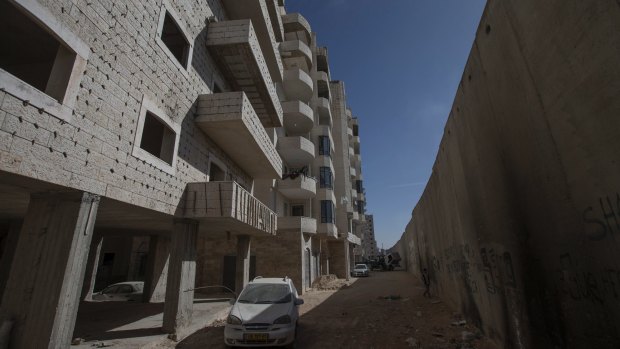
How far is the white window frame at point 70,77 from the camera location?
4.64 metres

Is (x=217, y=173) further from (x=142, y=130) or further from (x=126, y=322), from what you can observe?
(x=126, y=322)

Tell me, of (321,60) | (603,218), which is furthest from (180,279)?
(321,60)

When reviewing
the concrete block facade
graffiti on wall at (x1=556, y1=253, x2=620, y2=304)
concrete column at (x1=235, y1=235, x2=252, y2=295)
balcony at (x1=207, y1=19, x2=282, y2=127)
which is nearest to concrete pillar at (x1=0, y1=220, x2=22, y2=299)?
the concrete block facade

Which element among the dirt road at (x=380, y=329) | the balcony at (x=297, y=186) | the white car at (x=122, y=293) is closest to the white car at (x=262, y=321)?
the dirt road at (x=380, y=329)

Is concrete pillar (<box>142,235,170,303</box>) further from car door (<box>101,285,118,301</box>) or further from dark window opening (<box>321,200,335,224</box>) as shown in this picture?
dark window opening (<box>321,200,335,224</box>)

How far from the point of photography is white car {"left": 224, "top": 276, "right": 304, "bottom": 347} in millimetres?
7379

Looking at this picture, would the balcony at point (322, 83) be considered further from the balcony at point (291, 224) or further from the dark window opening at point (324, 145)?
the balcony at point (291, 224)

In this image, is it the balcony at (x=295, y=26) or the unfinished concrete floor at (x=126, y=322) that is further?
the balcony at (x=295, y=26)

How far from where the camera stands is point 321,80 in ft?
111

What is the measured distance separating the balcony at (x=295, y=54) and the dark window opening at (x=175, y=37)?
16.8m

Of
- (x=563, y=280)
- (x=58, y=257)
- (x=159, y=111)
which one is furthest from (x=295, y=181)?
(x=563, y=280)

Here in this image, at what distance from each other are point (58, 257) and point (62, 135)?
2231mm

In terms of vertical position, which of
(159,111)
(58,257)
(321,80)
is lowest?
(58,257)

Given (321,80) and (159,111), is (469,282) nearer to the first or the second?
(159,111)
